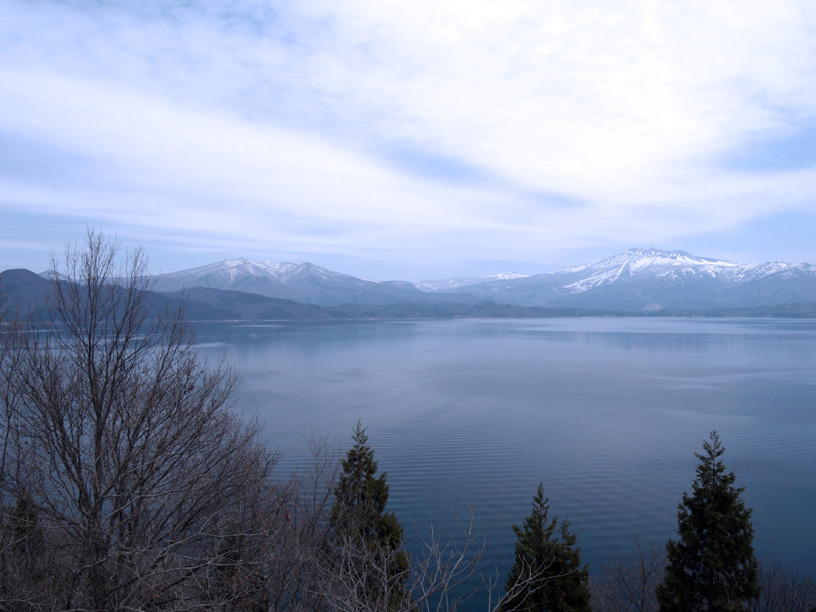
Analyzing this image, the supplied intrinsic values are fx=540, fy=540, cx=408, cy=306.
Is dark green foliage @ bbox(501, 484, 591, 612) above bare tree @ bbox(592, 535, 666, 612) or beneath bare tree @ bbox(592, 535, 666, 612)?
above

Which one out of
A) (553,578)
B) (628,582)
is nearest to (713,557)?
(553,578)

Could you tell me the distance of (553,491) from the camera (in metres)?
14.9

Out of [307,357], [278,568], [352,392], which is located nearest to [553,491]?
[278,568]

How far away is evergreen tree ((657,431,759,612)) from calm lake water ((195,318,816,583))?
8.77ft

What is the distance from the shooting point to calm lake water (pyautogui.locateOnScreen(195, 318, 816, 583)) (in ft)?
43.7

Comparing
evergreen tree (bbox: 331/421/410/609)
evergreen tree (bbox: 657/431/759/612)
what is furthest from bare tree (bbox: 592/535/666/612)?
evergreen tree (bbox: 331/421/410/609)

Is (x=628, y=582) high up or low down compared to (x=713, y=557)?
down

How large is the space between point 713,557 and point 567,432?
549 inches

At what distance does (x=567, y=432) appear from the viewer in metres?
21.3

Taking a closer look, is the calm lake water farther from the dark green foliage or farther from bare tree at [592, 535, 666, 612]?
the dark green foliage

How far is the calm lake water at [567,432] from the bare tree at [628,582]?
50cm

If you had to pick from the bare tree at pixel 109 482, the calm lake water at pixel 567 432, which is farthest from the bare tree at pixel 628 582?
the bare tree at pixel 109 482

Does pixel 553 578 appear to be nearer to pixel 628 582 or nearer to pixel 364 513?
pixel 364 513

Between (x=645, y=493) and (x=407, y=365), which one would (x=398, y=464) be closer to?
(x=645, y=493)
